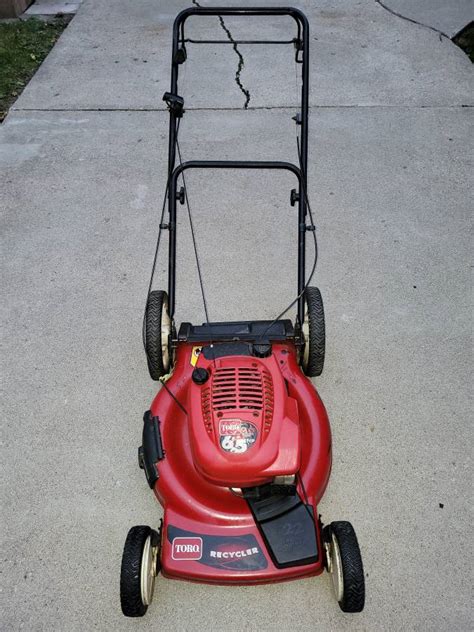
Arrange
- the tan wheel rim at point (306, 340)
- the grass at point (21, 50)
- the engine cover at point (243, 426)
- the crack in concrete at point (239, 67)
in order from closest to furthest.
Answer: the engine cover at point (243, 426) → the tan wheel rim at point (306, 340) → the crack in concrete at point (239, 67) → the grass at point (21, 50)

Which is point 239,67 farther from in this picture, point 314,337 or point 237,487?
point 237,487

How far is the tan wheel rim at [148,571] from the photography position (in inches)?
63.7

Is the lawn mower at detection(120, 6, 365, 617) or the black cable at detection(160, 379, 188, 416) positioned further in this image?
the black cable at detection(160, 379, 188, 416)

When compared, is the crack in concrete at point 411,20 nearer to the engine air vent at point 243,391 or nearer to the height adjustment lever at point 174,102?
the height adjustment lever at point 174,102

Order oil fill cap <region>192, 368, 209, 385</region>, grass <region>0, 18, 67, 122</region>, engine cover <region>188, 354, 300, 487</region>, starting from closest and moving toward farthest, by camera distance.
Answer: engine cover <region>188, 354, 300, 487</region> < oil fill cap <region>192, 368, 209, 385</region> < grass <region>0, 18, 67, 122</region>

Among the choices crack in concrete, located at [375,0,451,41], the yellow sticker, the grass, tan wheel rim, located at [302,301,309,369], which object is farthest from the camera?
crack in concrete, located at [375,0,451,41]

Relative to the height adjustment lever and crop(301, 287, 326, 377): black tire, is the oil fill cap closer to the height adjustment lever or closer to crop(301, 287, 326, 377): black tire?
crop(301, 287, 326, 377): black tire

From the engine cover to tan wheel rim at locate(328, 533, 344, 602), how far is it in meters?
Answer: 0.28

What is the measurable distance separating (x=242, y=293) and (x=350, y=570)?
1480mm

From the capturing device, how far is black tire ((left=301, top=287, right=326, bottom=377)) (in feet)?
6.75

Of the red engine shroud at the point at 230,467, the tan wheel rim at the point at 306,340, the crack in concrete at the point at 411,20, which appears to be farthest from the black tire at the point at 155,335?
the crack in concrete at the point at 411,20

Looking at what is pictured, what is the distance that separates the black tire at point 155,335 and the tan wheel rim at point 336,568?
0.82 m

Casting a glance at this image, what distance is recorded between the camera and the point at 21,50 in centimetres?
500

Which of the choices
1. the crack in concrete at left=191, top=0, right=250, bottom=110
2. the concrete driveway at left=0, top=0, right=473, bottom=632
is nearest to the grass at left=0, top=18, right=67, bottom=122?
the concrete driveway at left=0, top=0, right=473, bottom=632
